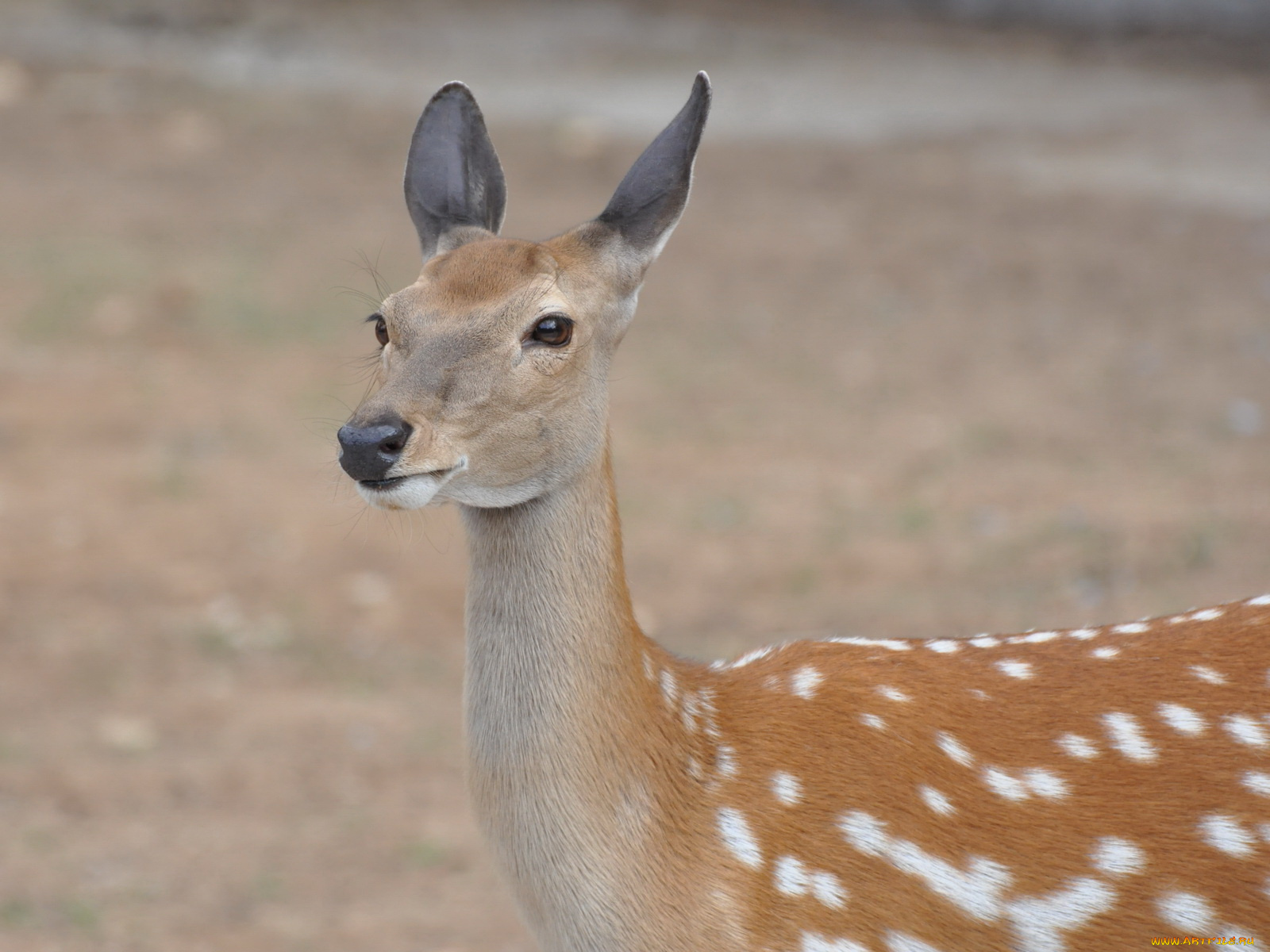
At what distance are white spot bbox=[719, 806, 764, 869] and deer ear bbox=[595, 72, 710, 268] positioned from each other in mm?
1163

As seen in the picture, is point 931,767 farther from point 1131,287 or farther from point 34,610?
point 1131,287

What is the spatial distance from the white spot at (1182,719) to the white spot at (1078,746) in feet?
0.53

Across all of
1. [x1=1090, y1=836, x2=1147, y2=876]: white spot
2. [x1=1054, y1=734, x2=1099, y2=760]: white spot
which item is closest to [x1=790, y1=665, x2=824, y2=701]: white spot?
[x1=1054, y1=734, x2=1099, y2=760]: white spot

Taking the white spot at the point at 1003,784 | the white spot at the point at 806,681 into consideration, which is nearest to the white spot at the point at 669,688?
the white spot at the point at 806,681

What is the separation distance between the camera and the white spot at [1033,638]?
3.55m

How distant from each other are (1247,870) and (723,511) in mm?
4843

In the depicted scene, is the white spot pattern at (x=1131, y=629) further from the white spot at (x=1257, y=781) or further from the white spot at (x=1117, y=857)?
the white spot at (x=1117, y=857)

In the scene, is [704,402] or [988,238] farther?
[988,238]

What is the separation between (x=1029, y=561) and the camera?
22.7ft

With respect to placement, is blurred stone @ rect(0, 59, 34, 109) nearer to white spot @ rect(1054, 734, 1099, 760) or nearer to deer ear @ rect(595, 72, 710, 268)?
deer ear @ rect(595, 72, 710, 268)

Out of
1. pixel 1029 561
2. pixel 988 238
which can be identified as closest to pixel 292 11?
pixel 988 238

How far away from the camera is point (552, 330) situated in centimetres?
324

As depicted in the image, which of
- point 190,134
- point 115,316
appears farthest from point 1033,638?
point 190,134

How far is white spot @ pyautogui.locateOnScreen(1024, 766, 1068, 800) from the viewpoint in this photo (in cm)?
316
